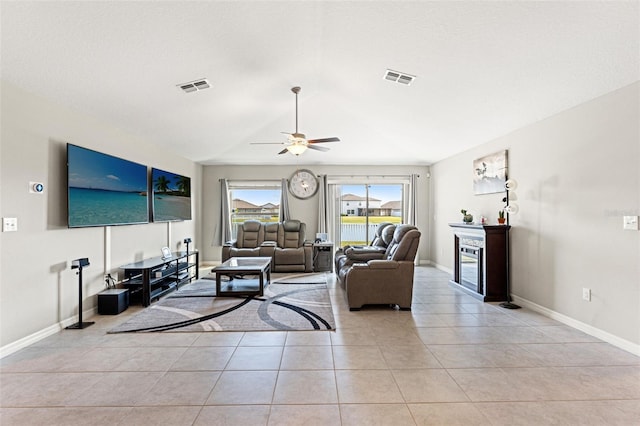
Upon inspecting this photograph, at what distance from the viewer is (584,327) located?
334cm

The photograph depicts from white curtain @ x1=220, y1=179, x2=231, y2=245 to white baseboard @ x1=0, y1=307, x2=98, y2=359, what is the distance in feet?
12.8

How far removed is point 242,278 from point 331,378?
12.9ft

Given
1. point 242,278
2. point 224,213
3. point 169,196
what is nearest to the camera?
point 169,196

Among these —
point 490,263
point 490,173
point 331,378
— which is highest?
point 490,173

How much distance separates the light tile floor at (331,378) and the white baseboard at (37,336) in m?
0.08

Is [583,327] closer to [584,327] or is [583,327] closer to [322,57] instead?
[584,327]

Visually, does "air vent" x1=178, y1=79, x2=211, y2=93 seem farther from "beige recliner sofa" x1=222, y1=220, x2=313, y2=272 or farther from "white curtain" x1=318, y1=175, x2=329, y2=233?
"white curtain" x1=318, y1=175, x2=329, y2=233

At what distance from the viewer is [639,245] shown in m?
2.84

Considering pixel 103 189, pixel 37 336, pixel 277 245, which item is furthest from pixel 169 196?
pixel 37 336

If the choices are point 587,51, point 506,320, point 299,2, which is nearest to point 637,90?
point 587,51

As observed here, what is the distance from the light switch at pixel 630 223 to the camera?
2.85m

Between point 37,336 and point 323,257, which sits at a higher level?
point 323,257

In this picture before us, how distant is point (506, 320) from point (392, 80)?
3.28 metres

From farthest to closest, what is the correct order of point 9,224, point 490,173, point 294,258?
point 294,258, point 490,173, point 9,224
